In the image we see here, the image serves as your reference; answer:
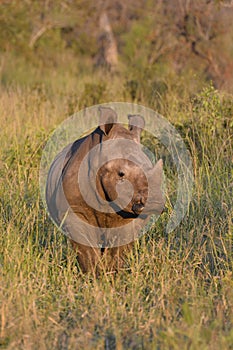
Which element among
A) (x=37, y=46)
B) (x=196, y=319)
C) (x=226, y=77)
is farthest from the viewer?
(x=37, y=46)

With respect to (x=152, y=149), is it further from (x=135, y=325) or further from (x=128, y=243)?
(x=135, y=325)

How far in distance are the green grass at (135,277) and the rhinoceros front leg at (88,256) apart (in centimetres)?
6

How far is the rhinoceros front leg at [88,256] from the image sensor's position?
4.02m

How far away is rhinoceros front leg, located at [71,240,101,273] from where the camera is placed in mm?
4020

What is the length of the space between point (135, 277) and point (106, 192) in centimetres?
57

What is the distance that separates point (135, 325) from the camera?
3248 mm

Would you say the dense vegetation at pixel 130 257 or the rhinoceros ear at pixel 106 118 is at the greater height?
the rhinoceros ear at pixel 106 118

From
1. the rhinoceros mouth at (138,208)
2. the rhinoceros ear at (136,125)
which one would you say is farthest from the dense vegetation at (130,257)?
the rhinoceros ear at (136,125)

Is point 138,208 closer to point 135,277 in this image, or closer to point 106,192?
point 106,192

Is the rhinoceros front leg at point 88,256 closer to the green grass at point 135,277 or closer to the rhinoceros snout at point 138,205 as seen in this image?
the green grass at point 135,277

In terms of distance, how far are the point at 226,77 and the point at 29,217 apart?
7353mm

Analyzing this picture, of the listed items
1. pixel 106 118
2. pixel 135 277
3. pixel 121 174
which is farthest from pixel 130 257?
pixel 106 118

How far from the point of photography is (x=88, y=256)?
404cm

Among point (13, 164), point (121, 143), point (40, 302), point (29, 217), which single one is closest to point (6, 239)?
point (29, 217)
